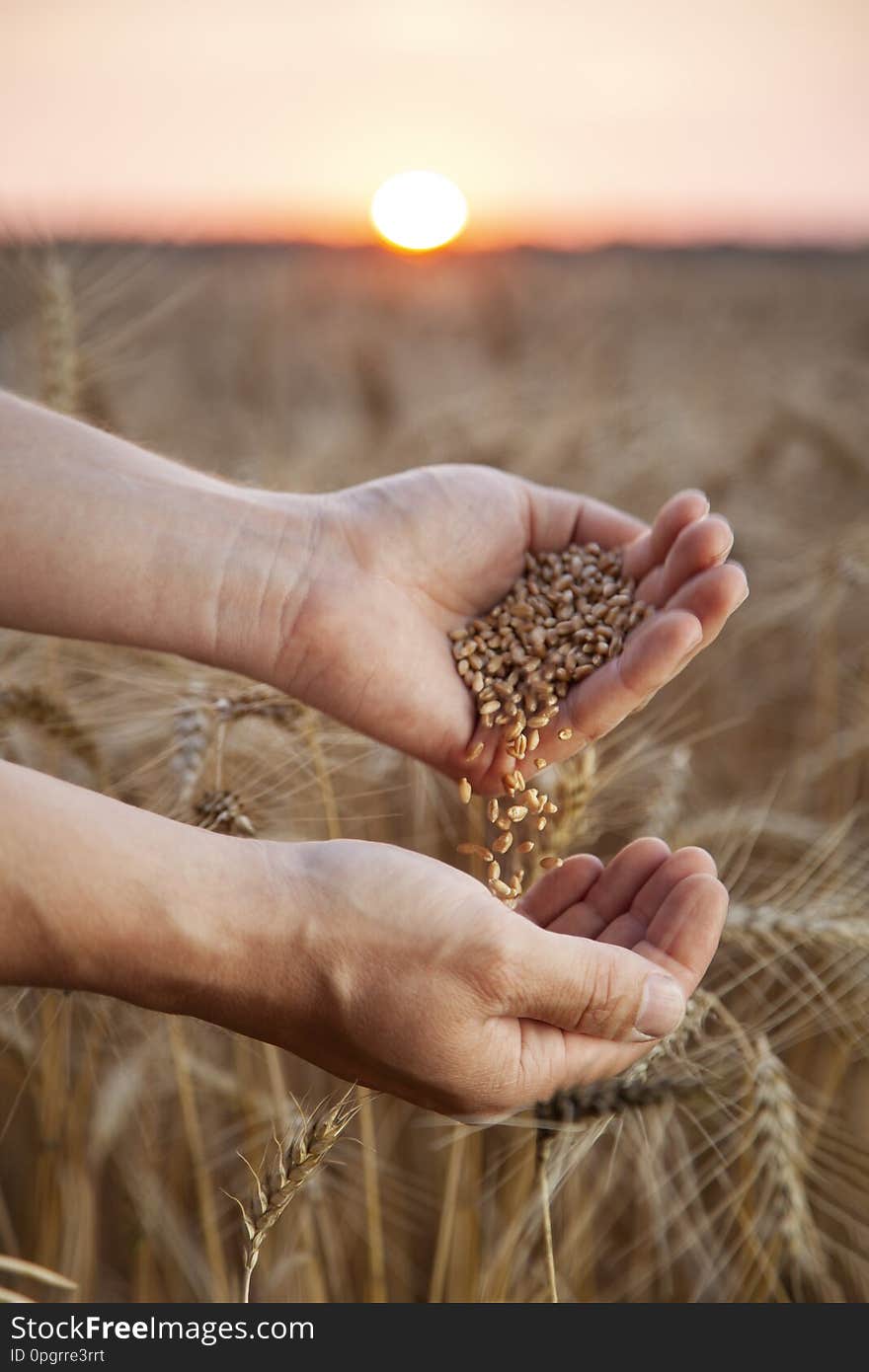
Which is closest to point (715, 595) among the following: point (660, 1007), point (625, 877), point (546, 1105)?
point (625, 877)

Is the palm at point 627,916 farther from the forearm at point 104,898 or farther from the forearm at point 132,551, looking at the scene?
the forearm at point 132,551

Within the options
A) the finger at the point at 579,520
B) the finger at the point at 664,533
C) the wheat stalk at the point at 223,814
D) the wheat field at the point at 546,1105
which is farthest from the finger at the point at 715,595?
the wheat stalk at the point at 223,814

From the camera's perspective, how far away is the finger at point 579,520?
1.75 meters

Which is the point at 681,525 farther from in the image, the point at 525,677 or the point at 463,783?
the point at 463,783

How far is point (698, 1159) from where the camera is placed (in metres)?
2.13

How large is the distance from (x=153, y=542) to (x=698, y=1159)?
5.13ft

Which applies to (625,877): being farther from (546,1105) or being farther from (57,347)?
(57,347)

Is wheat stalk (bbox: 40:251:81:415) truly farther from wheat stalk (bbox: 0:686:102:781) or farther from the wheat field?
wheat stalk (bbox: 0:686:102:781)

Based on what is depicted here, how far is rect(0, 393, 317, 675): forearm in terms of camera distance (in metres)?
1.51

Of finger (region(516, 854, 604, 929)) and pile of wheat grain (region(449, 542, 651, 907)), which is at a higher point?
pile of wheat grain (region(449, 542, 651, 907))

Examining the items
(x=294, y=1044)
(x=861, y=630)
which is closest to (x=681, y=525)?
(x=294, y=1044)

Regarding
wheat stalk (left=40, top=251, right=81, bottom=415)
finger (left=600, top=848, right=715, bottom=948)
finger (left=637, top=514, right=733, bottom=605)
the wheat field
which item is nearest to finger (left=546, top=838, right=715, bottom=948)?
finger (left=600, top=848, right=715, bottom=948)

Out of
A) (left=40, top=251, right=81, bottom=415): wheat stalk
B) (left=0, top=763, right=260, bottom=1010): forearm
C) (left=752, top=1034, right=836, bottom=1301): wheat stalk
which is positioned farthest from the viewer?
(left=40, top=251, right=81, bottom=415): wheat stalk

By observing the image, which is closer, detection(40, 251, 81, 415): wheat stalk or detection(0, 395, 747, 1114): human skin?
detection(0, 395, 747, 1114): human skin
